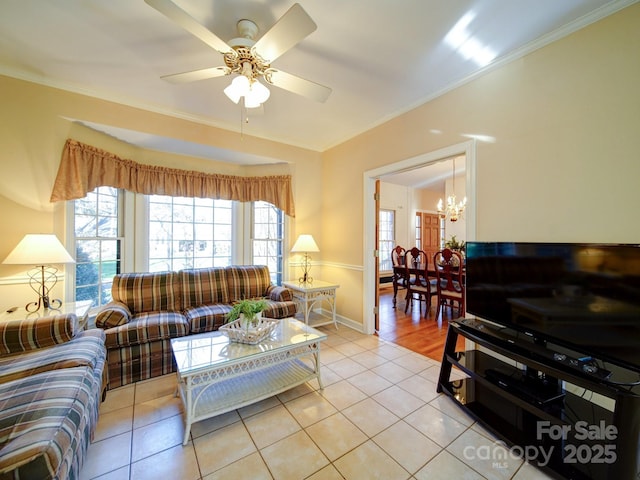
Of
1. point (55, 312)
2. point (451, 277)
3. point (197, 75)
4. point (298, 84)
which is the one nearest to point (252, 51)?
point (298, 84)

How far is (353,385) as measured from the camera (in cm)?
222

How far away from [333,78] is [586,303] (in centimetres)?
249

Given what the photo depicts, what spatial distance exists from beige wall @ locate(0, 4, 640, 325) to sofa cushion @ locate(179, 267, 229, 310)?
4.25 feet

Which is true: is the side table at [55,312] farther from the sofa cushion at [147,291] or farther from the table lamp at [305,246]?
the table lamp at [305,246]

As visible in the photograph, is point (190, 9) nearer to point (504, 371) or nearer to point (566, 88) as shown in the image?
point (566, 88)

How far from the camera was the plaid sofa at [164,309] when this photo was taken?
2.24m

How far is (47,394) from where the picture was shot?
126cm

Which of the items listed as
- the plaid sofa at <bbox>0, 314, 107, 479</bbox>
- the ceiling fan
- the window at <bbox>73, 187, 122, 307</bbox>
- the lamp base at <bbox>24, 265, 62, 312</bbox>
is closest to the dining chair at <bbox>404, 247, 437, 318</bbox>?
the ceiling fan

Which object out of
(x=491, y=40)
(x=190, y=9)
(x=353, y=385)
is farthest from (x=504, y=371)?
(x=190, y=9)

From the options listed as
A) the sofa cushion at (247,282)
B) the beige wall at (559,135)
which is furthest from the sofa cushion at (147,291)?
the beige wall at (559,135)

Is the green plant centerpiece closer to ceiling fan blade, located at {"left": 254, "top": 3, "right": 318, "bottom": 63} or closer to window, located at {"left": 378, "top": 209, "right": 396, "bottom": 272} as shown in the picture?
ceiling fan blade, located at {"left": 254, "top": 3, "right": 318, "bottom": 63}

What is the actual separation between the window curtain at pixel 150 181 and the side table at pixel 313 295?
110 cm

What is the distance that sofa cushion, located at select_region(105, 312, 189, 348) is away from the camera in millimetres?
2182

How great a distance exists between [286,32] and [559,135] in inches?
77.6
